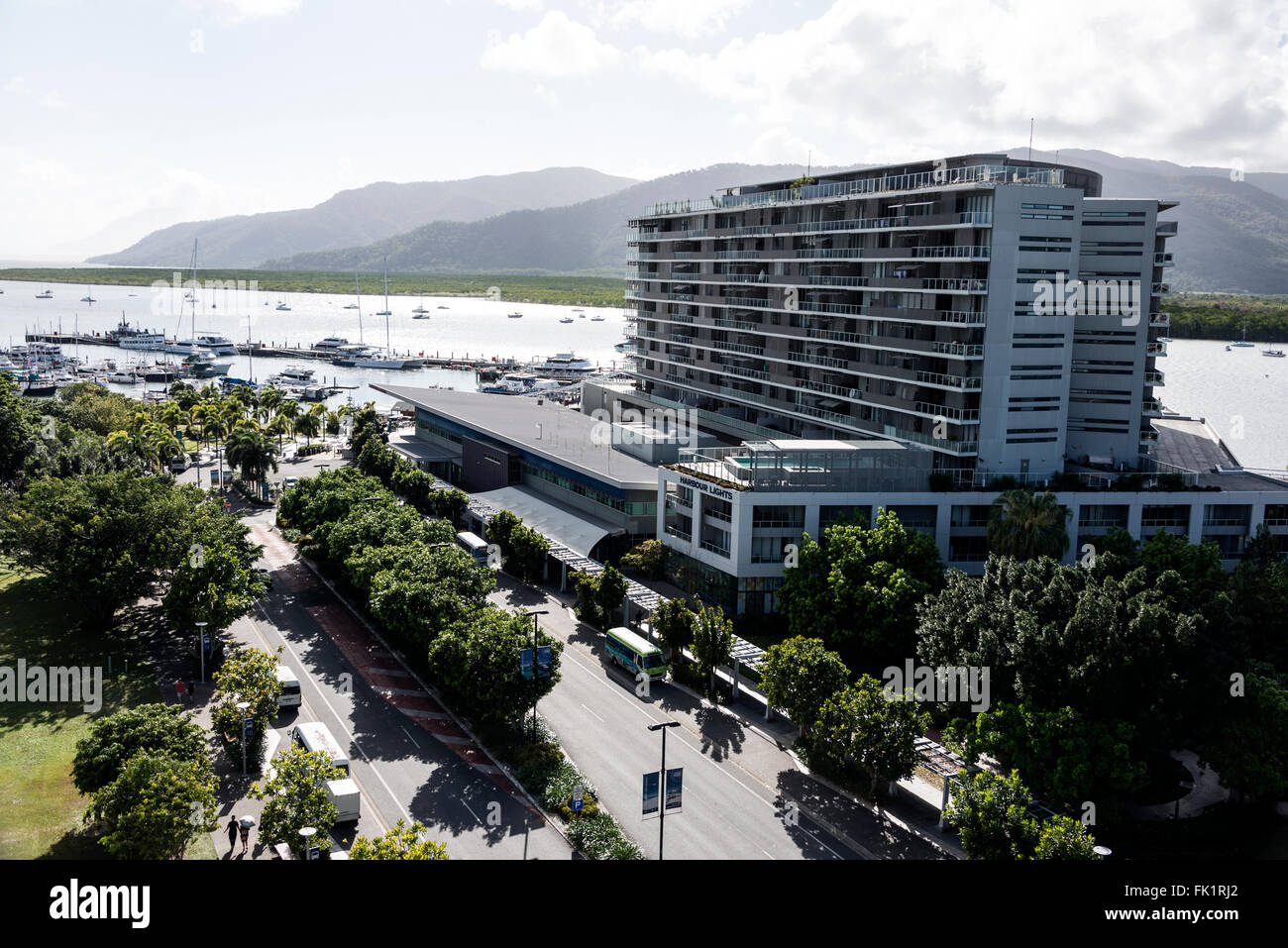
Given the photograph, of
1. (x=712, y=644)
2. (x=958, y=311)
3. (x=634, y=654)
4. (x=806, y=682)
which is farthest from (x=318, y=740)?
(x=958, y=311)

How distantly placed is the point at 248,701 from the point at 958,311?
172ft

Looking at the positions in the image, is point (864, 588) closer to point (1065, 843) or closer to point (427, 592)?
point (1065, 843)

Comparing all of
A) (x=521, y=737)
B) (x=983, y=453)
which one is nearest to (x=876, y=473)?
(x=983, y=453)

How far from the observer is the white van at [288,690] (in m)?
49.2

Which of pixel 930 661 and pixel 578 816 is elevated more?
pixel 930 661

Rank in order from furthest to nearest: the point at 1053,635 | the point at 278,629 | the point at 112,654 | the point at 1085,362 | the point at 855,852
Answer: the point at 1085,362
the point at 278,629
the point at 112,654
the point at 1053,635
the point at 855,852

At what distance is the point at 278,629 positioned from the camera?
202ft

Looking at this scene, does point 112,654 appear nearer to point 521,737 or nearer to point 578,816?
point 521,737

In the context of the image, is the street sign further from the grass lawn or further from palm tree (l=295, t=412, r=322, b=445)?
palm tree (l=295, t=412, r=322, b=445)

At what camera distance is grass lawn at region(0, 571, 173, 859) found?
1500 inches

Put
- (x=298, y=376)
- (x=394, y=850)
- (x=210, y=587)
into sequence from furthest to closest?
1. (x=298, y=376)
2. (x=210, y=587)
3. (x=394, y=850)

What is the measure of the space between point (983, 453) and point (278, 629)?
50.3 metres

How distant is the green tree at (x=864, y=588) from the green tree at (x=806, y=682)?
350 inches

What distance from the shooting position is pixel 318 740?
145 feet
